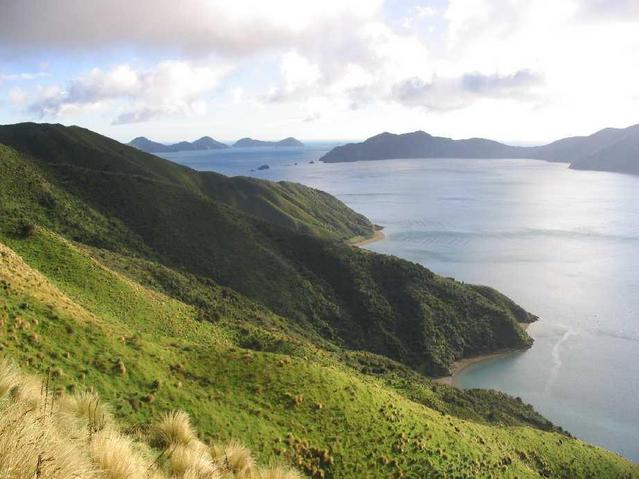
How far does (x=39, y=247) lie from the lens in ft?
115

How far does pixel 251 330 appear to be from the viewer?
38.9 meters

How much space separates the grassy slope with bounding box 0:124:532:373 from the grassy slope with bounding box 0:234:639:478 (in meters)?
26.4

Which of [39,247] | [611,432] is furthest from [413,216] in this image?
[39,247]

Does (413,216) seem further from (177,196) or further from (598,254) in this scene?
(177,196)

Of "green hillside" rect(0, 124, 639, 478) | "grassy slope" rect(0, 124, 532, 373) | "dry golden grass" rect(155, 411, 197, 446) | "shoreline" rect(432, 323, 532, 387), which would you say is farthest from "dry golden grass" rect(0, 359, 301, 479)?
"shoreline" rect(432, 323, 532, 387)

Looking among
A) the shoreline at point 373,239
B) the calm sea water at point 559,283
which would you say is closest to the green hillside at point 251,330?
the calm sea water at point 559,283

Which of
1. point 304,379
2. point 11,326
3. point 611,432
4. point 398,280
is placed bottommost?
point 611,432

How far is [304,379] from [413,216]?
153 m

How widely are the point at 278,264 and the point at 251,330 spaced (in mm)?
28572

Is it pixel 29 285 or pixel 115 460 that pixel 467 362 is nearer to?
pixel 29 285

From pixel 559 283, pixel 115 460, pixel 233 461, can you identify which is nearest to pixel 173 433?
pixel 233 461

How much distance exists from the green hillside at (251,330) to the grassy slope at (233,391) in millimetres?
91

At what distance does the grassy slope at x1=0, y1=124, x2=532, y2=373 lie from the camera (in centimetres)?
6019

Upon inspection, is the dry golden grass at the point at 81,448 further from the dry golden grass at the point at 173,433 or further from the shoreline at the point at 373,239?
the shoreline at the point at 373,239
